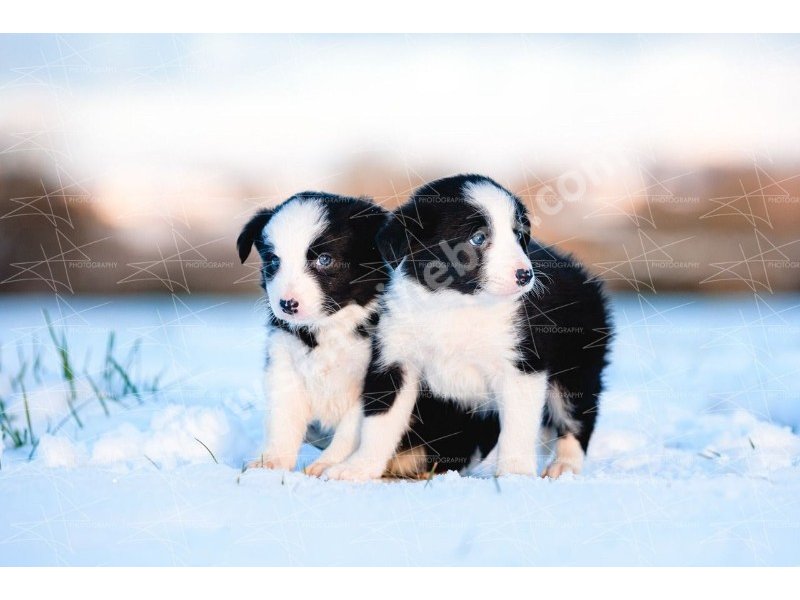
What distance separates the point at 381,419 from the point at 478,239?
2.82 feet

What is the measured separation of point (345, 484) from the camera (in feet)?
11.3

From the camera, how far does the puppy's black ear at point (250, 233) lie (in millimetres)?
3967

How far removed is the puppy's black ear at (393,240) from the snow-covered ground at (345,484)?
0.93 m

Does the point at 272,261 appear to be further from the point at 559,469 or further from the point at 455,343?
the point at 559,469

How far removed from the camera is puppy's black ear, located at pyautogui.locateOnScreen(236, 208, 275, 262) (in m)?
3.97

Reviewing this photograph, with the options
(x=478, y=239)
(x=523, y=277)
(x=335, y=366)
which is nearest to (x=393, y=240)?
(x=478, y=239)

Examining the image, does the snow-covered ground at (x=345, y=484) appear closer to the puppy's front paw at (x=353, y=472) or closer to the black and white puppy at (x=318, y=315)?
the puppy's front paw at (x=353, y=472)

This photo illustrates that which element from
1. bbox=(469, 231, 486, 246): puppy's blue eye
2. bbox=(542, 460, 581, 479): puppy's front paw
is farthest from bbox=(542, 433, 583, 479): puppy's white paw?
bbox=(469, 231, 486, 246): puppy's blue eye

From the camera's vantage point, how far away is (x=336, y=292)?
149 inches

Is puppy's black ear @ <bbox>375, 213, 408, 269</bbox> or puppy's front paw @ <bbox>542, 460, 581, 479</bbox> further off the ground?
puppy's black ear @ <bbox>375, 213, 408, 269</bbox>

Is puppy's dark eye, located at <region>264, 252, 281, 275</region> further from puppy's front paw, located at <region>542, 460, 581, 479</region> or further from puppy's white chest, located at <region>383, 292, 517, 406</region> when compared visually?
puppy's front paw, located at <region>542, 460, 581, 479</region>

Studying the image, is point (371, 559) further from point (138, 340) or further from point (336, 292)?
point (138, 340)

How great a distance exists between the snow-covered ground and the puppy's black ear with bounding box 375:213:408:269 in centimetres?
93

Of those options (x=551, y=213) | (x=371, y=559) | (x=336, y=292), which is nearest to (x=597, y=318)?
(x=551, y=213)
